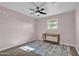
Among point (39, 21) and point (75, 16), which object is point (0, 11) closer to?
point (39, 21)

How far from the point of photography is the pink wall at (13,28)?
2916mm

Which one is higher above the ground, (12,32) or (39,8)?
(39,8)

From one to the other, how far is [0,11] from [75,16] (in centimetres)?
305

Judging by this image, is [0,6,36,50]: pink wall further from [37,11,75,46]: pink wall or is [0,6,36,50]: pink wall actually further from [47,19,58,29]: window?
[37,11,75,46]: pink wall

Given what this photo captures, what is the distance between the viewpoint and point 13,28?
11.0ft

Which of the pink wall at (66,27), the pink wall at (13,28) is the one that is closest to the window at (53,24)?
the pink wall at (66,27)

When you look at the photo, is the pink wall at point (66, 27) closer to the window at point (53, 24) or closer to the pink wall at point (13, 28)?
the window at point (53, 24)

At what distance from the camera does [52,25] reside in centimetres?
257

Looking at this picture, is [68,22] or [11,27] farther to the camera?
[11,27]

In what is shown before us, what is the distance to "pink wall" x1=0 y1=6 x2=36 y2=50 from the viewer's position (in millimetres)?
2916

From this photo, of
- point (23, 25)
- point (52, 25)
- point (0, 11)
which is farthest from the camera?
point (23, 25)

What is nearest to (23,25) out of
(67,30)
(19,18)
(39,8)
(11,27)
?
(19,18)

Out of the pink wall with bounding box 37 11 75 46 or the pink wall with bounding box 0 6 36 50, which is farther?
the pink wall with bounding box 0 6 36 50

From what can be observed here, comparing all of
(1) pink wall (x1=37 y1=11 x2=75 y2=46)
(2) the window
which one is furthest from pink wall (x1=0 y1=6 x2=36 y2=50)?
(1) pink wall (x1=37 y1=11 x2=75 y2=46)
